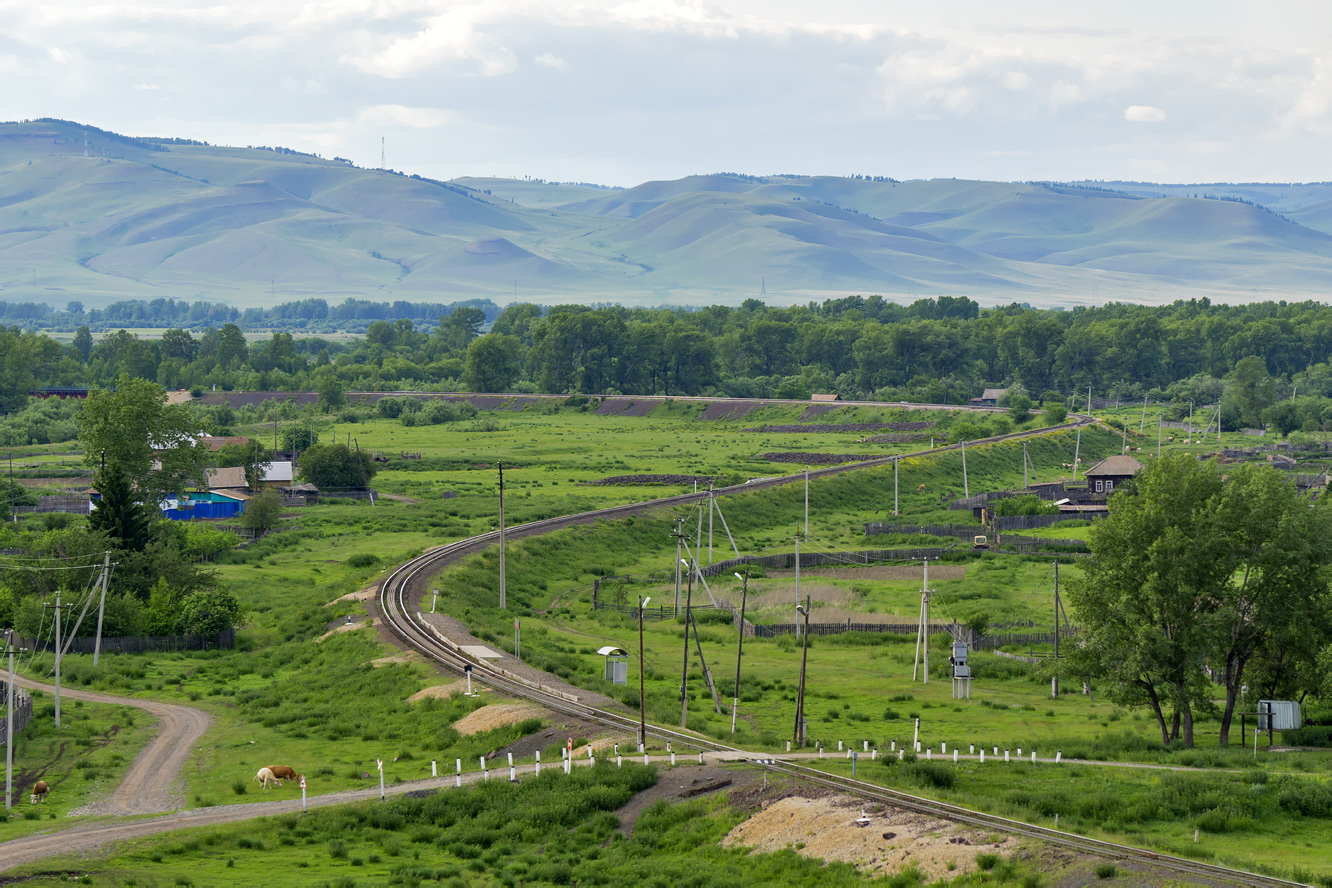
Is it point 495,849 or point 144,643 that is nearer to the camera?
point 495,849

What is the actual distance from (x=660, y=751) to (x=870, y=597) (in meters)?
37.8

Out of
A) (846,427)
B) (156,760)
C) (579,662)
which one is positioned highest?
(846,427)

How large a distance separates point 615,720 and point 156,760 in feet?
51.1

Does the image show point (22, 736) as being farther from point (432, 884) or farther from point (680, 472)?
point (680, 472)

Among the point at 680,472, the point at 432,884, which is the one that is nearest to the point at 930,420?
the point at 680,472

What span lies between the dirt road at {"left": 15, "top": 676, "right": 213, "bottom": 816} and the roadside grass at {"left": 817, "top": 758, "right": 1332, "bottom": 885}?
789 inches

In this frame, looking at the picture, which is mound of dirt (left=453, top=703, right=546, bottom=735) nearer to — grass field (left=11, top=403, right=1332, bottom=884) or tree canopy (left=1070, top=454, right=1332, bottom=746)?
grass field (left=11, top=403, right=1332, bottom=884)

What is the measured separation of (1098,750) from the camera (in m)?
44.1

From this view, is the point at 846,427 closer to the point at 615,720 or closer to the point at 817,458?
the point at 817,458

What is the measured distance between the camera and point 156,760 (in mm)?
46281

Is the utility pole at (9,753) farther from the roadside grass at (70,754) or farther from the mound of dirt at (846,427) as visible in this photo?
the mound of dirt at (846,427)

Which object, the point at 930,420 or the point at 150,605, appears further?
the point at 930,420

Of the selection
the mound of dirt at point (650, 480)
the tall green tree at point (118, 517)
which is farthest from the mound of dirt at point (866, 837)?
the mound of dirt at point (650, 480)

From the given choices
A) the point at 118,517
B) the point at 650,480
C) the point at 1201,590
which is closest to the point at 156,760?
the point at 118,517
